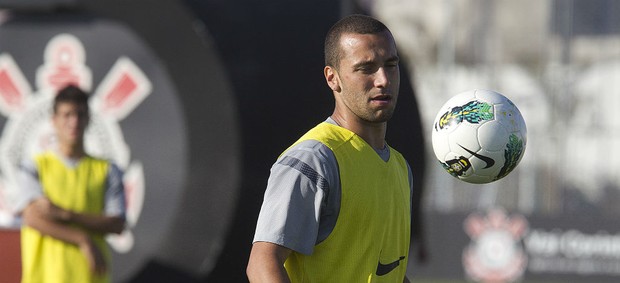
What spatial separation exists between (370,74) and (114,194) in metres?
4.07

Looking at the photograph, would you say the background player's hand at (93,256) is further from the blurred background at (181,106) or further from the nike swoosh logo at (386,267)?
the nike swoosh logo at (386,267)

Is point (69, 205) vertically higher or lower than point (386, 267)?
lower

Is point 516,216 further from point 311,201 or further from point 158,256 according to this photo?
point 311,201

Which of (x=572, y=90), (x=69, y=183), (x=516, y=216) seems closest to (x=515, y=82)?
(x=572, y=90)

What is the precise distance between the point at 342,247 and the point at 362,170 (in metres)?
0.28

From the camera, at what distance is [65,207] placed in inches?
317

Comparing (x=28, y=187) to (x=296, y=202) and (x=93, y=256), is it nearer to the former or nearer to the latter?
(x=93, y=256)

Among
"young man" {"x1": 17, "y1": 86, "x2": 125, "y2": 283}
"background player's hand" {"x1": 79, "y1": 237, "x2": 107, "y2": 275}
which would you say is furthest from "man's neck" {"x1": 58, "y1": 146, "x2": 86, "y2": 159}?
"background player's hand" {"x1": 79, "y1": 237, "x2": 107, "y2": 275}

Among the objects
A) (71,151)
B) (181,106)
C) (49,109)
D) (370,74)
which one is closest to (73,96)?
(71,151)

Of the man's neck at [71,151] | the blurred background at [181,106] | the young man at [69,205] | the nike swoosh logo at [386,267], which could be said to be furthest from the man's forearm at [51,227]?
the nike swoosh logo at [386,267]

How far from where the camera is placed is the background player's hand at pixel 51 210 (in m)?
7.86

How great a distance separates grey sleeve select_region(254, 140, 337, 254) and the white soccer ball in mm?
868

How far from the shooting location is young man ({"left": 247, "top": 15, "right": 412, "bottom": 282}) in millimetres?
4137

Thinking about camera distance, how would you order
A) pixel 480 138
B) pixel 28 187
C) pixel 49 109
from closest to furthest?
pixel 480 138, pixel 28 187, pixel 49 109
